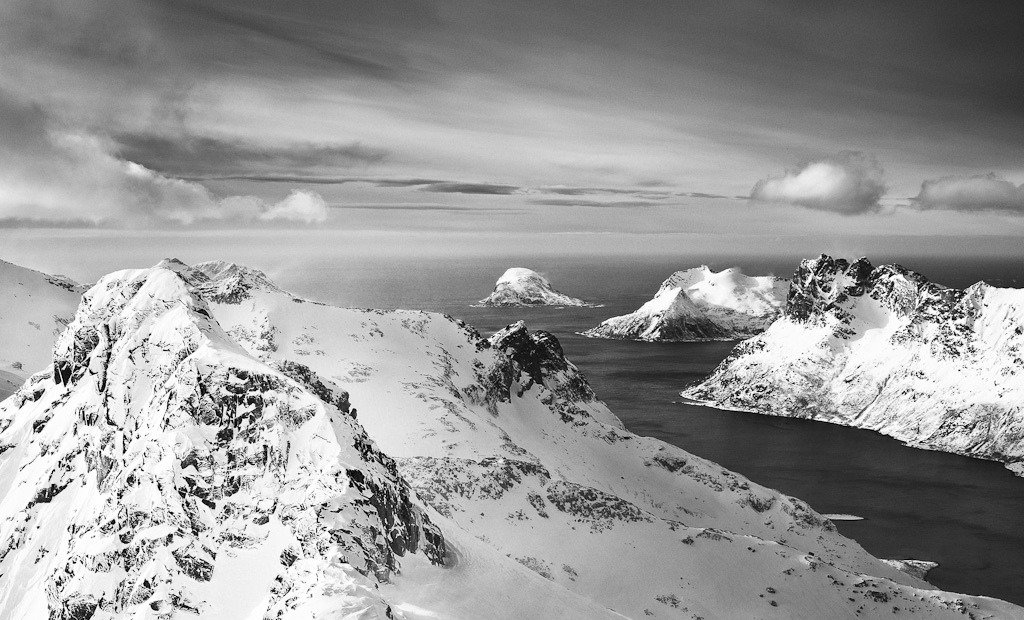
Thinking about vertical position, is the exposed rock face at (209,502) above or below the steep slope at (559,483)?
above

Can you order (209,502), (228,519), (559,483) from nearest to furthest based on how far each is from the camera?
(228,519), (209,502), (559,483)

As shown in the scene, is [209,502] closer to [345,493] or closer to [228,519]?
[228,519]

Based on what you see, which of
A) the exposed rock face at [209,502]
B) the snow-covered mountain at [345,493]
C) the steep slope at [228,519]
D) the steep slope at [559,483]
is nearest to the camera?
the steep slope at [228,519]

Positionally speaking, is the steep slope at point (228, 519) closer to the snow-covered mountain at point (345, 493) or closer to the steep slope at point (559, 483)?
the snow-covered mountain at point (345, 493)

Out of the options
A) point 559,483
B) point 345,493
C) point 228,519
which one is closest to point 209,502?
point 228,519

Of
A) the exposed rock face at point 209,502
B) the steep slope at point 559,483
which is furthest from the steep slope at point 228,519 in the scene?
the steep slope at point 559,483

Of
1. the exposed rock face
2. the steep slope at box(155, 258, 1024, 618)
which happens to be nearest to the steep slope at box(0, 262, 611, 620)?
the exposed rock face

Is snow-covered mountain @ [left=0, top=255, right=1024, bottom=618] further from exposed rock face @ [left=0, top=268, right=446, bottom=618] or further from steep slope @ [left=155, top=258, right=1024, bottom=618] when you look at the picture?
steep slope @ [left=155, top=258, right=1024, bottom=618]
